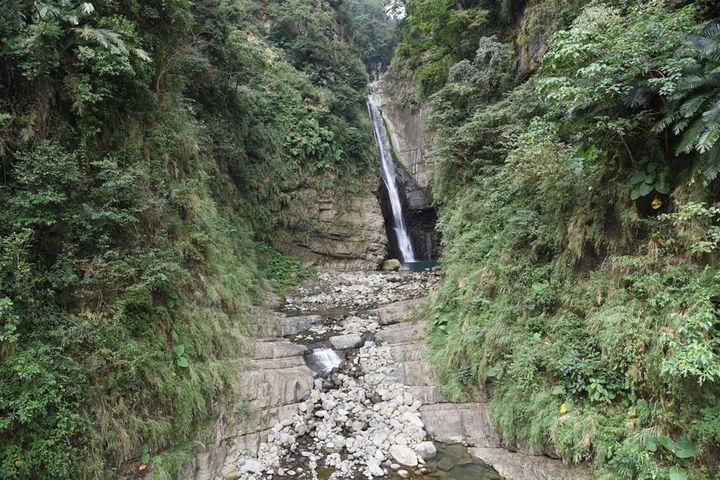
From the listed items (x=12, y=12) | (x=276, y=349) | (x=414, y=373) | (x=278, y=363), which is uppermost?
(x=12, y=12)

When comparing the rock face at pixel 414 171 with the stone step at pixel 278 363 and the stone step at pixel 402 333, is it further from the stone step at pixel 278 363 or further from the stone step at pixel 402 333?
the stone step at pixel 278 363

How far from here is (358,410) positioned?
7438 mm

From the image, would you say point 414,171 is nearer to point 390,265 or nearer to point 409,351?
point 390,265

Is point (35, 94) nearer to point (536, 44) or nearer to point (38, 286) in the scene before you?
point (38, 286)

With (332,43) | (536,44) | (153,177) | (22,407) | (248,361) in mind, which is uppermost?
(332,43)

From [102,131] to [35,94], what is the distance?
3.61 ft

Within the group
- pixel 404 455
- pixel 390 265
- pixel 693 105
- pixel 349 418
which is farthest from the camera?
pixel 390 265

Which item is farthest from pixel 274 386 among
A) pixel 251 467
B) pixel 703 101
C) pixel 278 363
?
pixel 703 101

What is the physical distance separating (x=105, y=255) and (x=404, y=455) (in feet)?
18.8

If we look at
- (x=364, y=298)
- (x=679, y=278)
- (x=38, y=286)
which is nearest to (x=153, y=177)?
(x=38, y=286)

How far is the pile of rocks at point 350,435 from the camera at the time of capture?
6094 mm

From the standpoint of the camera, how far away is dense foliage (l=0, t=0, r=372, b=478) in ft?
15.1

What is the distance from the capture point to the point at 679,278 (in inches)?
174

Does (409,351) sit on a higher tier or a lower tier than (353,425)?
higher
